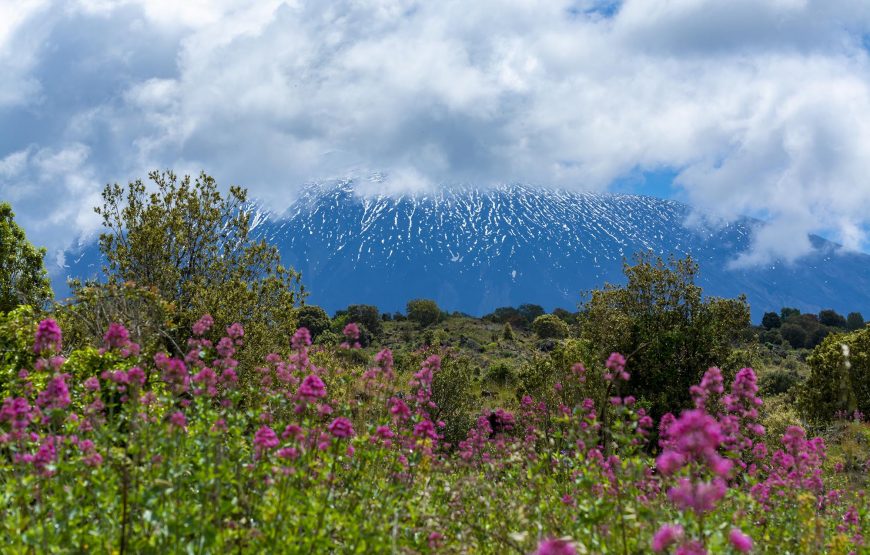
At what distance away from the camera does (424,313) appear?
252ft

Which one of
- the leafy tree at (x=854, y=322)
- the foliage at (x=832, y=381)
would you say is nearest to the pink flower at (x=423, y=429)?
the foliage at (x=832, y=381)

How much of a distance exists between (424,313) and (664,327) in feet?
197

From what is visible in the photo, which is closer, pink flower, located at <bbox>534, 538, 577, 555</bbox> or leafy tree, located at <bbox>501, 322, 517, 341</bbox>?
pink flower, located at <bbox>534, 538, 577, 555</bbox>

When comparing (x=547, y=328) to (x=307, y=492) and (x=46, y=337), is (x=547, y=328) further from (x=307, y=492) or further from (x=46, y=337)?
(x=46, y=337)

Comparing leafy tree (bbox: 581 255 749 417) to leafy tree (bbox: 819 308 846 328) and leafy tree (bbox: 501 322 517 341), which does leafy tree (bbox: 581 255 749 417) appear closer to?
leafy tree (bbox: 501 322 517 341)

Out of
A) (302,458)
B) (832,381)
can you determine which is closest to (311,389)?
(302,458)

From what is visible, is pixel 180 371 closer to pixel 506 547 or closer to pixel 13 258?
pixel 506 547

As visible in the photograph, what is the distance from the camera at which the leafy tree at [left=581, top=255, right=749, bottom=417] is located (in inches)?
640

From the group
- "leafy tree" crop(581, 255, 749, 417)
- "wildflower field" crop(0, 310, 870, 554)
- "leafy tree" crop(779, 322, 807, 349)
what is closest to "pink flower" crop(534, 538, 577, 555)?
"wildflower field" crop(0, 310, 870, 554)

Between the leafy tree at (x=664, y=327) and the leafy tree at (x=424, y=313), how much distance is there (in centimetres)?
5532

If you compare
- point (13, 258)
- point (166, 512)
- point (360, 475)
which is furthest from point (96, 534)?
point (13, 258)

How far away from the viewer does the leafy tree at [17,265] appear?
66.7ft

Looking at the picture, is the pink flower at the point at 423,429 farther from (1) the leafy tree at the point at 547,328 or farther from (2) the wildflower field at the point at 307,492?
(1) the leafy tree at the point at 547,328

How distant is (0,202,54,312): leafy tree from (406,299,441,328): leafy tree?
5400cm
